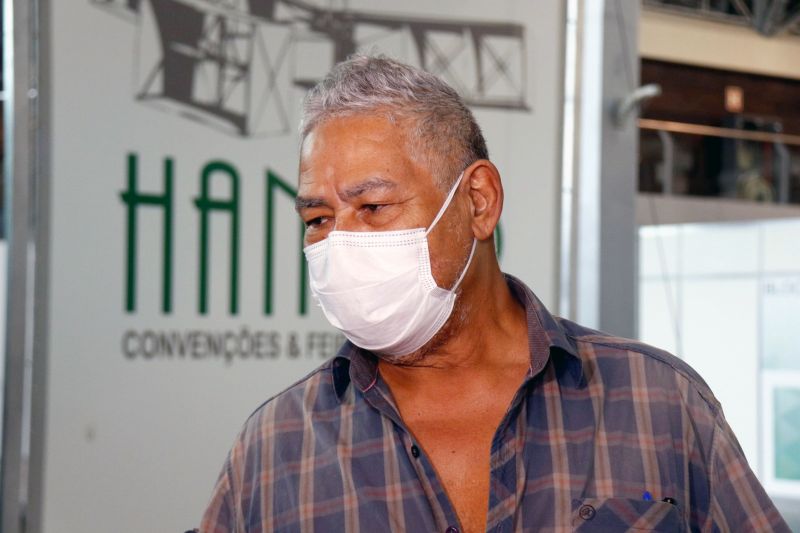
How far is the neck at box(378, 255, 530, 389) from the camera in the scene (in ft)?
5.36

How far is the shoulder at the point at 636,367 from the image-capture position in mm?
1544

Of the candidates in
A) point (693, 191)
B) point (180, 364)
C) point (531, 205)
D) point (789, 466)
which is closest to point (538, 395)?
point (180, 364)

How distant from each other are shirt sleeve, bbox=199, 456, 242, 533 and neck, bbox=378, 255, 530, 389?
0.97ft

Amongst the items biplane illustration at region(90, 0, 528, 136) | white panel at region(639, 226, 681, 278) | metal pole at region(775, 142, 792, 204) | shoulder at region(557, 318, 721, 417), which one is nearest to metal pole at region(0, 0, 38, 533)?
biplane illustration at region(90, 0, 528, 136)

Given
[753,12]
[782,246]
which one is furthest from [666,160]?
[753,12]

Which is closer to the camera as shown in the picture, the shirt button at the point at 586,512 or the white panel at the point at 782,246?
the shirt button at the point at 586,512

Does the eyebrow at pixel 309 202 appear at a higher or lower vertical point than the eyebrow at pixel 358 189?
lower

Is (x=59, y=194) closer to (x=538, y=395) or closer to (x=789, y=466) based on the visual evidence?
(x=538, y=395)

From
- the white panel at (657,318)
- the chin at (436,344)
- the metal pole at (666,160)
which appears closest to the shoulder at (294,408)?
the chin at (436,344)

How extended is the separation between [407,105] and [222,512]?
675mm

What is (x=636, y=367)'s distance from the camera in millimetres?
1571

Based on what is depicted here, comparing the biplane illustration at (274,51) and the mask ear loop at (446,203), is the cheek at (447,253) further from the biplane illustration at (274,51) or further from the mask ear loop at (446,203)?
the biplane illustration at (274,51)

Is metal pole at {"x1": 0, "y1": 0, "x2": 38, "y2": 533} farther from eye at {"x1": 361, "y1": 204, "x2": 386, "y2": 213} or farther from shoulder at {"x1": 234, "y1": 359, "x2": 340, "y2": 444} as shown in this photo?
eye at {"x1": 361, "y1": 204, "x2": 386, "y2": 213}

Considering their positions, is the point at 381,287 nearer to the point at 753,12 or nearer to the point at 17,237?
the point at 17,237
